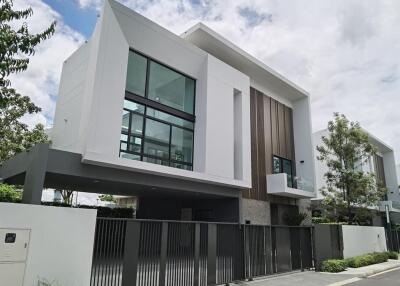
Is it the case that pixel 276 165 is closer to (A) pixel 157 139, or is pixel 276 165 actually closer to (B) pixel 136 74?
(A) pixel 157 139

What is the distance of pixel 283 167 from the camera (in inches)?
886

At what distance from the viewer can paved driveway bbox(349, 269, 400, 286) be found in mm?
10594

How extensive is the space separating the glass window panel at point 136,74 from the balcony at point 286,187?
10222mm

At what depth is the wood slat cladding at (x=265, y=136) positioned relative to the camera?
19.8m

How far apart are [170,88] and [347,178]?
11.1m

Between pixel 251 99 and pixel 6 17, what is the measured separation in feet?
54.3

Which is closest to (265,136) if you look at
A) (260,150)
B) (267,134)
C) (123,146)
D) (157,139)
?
(267,134)

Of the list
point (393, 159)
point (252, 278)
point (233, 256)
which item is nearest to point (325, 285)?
point (252, 278)

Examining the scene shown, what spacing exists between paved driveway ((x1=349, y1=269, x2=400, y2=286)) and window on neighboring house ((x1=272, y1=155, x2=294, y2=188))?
8093mm

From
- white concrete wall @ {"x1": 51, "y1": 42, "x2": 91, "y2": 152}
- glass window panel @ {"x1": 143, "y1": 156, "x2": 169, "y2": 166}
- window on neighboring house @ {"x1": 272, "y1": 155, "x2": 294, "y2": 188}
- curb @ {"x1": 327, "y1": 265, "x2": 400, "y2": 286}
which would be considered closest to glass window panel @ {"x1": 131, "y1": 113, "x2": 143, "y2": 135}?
glass window panel @ {"x1": 143, "y1": 156, "x2": 169, "y2": 166}

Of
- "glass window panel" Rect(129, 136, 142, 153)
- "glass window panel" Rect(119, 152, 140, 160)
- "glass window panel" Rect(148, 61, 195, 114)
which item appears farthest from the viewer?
"glass window panel" Rect(148, 61, 195, 114)

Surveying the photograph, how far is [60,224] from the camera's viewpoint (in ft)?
23.2

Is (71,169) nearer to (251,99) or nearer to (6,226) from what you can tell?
(6,226)

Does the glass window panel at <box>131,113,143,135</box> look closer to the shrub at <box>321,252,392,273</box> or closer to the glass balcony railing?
the shrub at <box>321,252,392,273</box>
